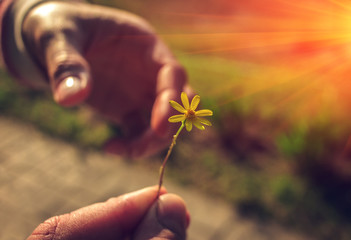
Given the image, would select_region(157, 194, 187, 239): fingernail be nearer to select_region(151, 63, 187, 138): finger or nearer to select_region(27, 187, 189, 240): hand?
select_region(27, 187, 189, 240): hand

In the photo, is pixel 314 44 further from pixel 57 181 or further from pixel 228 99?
pixel 57 181

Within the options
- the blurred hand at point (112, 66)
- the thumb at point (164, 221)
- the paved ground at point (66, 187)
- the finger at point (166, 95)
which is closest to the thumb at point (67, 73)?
the blurred hand at point (112, 66)

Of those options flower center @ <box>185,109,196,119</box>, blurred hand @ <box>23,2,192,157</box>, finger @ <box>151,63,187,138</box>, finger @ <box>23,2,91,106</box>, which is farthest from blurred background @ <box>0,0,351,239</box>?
flower center @ <box>185,109,196,119</box>

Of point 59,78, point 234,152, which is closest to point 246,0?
point 234,152

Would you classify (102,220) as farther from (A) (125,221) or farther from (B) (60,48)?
(B) (60,48)

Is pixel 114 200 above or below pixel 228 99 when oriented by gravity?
below

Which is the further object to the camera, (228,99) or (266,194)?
(228,99)
